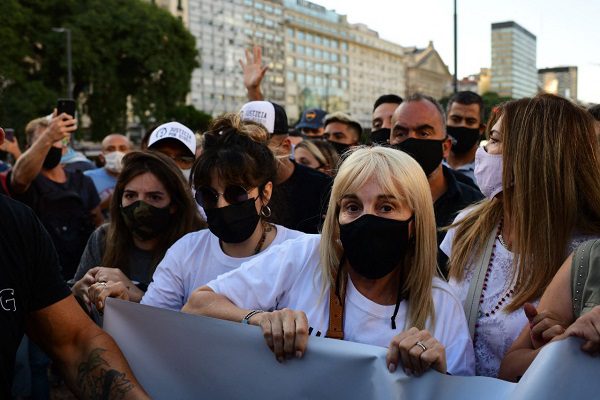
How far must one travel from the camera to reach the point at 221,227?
9.06 feet

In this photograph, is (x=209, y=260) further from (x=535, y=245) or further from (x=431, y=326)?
(x=535, y=245)

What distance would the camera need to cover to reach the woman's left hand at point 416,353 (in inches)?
71.8

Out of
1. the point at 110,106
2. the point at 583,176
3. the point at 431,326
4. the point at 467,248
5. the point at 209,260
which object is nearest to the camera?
the point at 431,326

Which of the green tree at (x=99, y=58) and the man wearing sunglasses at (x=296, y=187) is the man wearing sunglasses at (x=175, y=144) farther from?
the green tree at (x=99, y=58)

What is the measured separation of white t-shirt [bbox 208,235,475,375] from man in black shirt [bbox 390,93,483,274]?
1.56 meters

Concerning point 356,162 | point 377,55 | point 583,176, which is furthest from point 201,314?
point 377,55

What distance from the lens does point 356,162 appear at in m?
2.26

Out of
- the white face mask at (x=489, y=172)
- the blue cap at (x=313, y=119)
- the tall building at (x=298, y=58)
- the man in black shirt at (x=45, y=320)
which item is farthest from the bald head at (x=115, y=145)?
the tall building at (x=298, y=58)

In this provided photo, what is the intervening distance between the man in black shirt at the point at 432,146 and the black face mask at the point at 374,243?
158 cm

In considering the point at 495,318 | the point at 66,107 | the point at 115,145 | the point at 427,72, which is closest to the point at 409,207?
the point at 495,318

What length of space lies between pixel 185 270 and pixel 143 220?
627mm

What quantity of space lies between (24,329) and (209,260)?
0.93 metres

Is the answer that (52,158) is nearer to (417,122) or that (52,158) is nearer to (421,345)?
(417,122)

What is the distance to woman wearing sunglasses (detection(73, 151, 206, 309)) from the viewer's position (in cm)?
332
